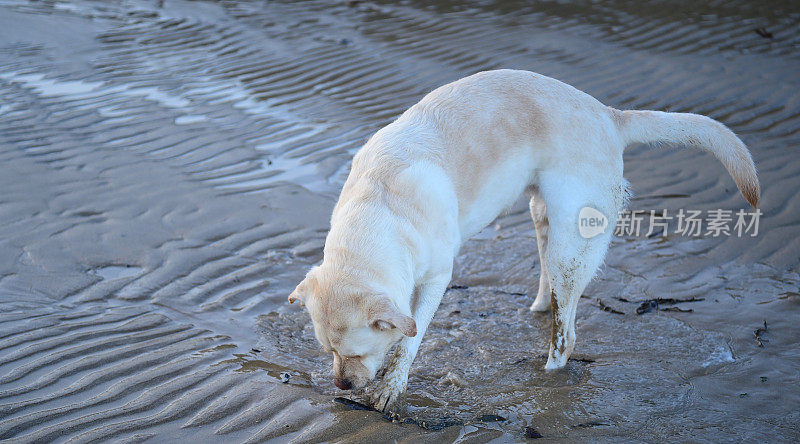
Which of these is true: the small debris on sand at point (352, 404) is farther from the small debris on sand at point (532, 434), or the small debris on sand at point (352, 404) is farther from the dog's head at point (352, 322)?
the small debris on sand at point (532, 434)

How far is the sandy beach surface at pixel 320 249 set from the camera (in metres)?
3.54

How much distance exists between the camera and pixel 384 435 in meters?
3.34

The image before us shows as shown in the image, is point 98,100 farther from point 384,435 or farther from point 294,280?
point 384,435

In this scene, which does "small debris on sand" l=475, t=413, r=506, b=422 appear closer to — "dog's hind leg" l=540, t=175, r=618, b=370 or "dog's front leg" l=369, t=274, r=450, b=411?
"dog's front leg" l=369, t=274, r=450, b=411

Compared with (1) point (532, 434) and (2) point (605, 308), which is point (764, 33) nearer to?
(2) point (605, 308)

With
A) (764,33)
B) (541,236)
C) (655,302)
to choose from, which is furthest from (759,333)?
(764,33)

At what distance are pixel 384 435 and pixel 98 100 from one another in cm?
692

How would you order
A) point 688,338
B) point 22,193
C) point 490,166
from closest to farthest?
1. point 490,166
2. point 688,338
3. point 22,193

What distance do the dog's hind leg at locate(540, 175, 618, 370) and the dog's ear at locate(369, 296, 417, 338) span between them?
1.35 metres

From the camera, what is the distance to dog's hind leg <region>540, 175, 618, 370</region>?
4.04m

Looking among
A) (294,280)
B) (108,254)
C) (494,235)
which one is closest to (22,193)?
(108,254)

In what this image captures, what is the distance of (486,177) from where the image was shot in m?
4.03

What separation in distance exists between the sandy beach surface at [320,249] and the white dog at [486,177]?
20.3 inches

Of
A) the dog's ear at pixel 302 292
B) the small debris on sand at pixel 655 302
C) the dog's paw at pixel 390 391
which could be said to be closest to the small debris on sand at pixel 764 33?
the small debris on sand at pixel 655 302
